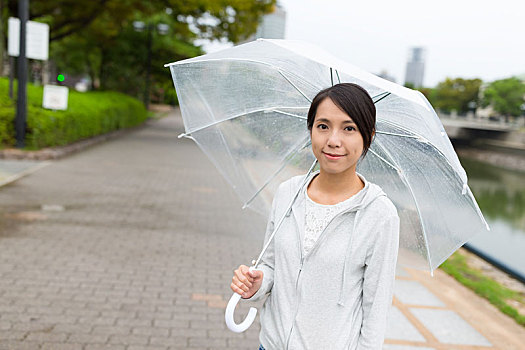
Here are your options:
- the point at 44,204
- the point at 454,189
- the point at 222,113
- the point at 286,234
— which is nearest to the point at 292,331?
the point at 286,234

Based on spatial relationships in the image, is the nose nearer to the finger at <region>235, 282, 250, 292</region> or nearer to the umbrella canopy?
the umbrella canopy

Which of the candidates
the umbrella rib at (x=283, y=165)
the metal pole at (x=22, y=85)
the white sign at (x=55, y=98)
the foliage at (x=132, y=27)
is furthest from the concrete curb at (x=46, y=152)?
the umbrella rib at (x=283, y=165)

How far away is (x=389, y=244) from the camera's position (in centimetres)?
159

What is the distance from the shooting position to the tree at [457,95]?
74125 millimetres

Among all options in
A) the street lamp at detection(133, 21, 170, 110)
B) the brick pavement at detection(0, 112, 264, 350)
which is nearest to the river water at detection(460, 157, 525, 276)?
the brick pavement at detection(0, 112, 264, 350)

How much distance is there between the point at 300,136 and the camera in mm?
2400

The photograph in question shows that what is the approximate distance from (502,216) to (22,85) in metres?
12.1

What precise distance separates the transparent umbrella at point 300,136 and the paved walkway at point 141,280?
5.75 feet

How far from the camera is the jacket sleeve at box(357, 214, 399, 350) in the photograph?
1588mm

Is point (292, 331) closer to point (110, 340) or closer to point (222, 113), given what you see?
point (222, 113)

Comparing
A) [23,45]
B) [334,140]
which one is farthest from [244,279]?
[23,45]

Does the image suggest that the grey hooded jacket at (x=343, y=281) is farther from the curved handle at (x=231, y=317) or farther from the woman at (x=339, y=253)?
the curved handle at (x=231, y=317)

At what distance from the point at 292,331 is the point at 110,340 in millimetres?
2358

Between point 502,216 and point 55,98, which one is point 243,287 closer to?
point 55,98
